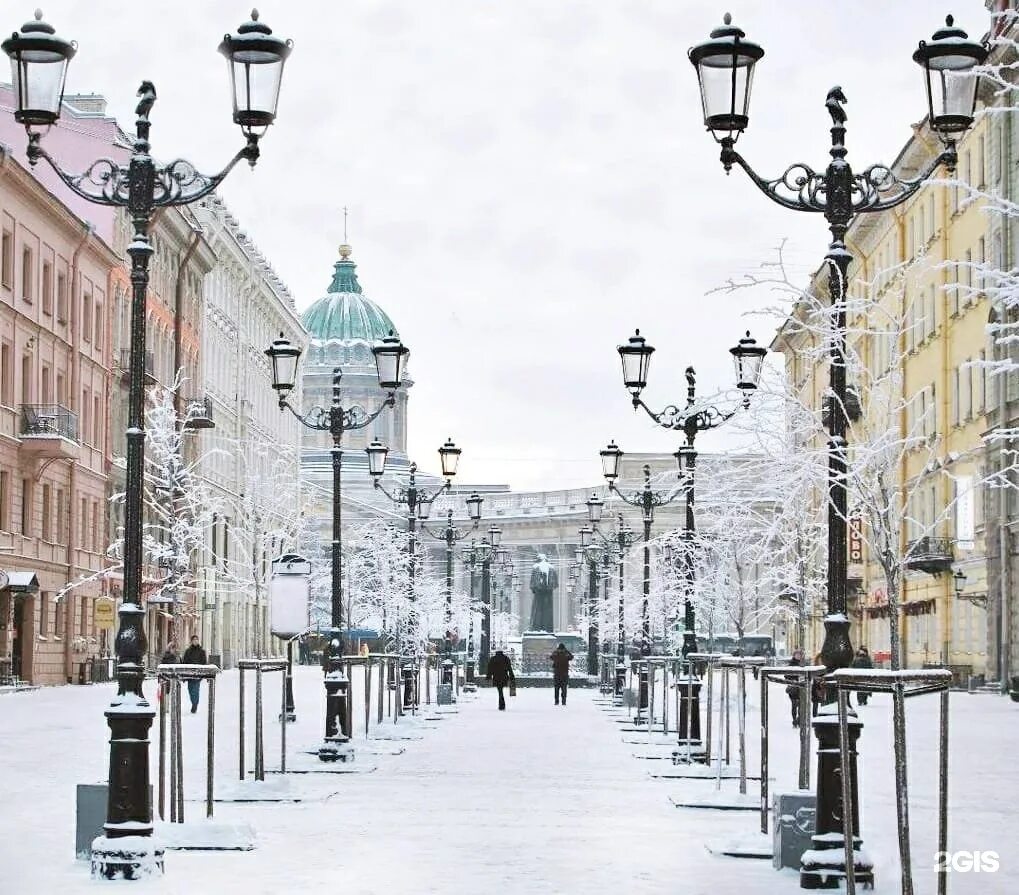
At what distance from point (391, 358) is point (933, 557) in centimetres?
3504

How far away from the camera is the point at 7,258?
188 ft

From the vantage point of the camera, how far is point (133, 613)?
15023mm

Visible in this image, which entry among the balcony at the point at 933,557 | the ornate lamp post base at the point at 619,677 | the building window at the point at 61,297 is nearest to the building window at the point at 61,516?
the building window at the point at 61,297

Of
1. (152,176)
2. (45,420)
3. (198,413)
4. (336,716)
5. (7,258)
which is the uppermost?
(7,258)

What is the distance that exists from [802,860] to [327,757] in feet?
43.9

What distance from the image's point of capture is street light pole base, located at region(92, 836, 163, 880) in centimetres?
1400

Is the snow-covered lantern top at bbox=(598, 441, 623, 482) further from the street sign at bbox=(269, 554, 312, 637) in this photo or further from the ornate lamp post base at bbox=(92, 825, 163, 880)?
the ornate lamp post base at bbox=(92, 825, 163, 880)

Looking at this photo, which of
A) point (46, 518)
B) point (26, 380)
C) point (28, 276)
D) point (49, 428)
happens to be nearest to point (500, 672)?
point (49, 428)

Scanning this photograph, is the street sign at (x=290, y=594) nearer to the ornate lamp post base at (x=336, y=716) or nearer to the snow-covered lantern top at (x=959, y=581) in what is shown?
the ornate lamp post base at (x=336, y=716)

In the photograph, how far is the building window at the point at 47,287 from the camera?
6156cm

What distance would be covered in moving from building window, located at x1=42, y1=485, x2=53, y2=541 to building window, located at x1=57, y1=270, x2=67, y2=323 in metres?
5.10

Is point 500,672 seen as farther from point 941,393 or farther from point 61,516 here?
point 941,393

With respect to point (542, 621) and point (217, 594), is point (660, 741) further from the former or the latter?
point (542, 621)

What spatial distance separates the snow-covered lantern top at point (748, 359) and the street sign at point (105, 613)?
31887 millimetres
